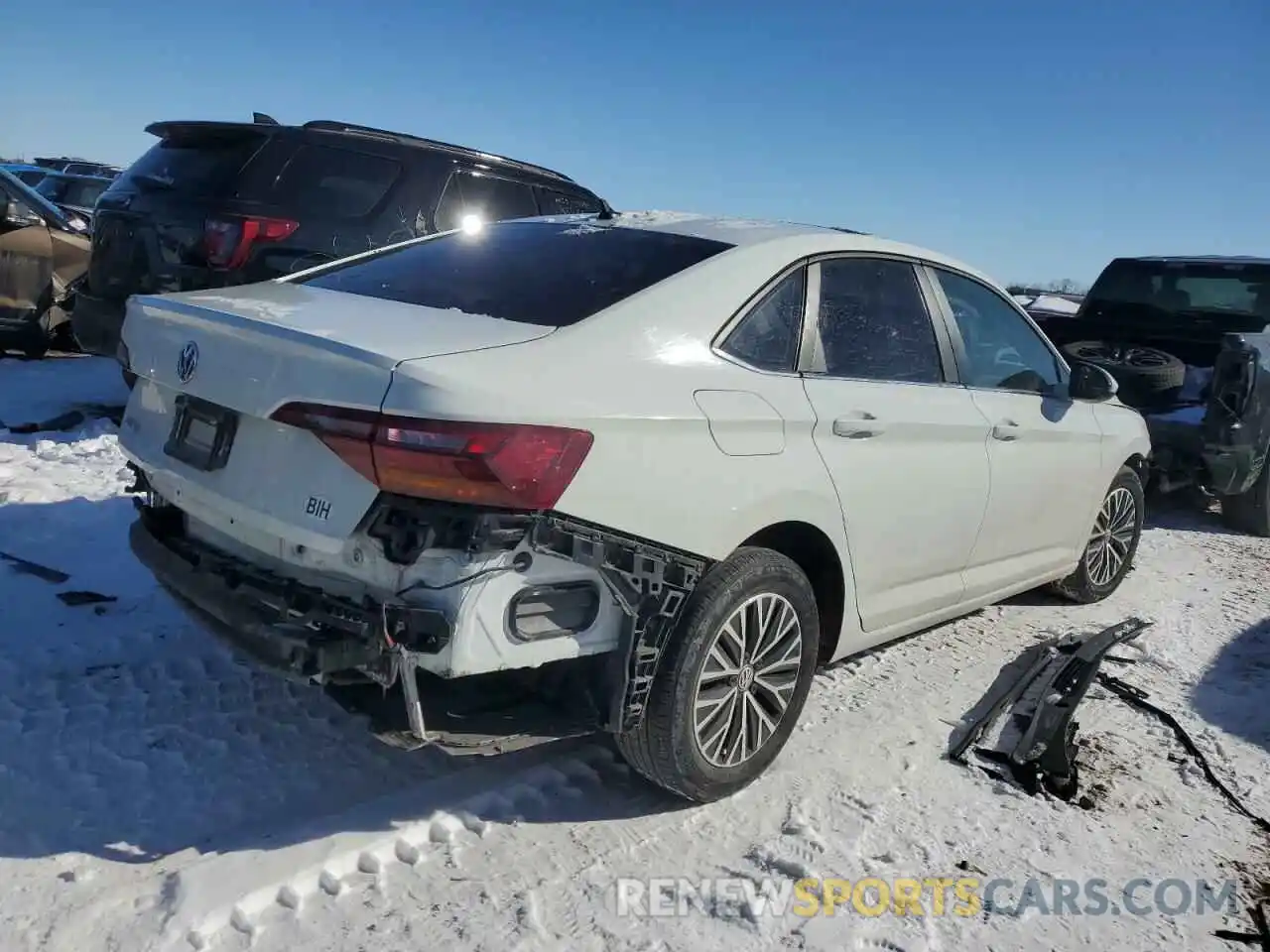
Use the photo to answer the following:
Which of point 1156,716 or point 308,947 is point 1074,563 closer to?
point 1156,716

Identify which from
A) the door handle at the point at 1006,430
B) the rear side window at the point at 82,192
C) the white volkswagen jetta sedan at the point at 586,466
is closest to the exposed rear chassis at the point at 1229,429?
the door handle at the point at 1006,430

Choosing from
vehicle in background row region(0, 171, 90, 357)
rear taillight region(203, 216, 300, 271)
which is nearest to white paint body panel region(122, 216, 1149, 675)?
rear taillight region(203, 216, 300, 271)

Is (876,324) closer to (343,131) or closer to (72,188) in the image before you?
(343,131)

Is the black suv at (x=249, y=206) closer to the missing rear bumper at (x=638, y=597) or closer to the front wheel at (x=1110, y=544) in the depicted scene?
the missing rear bumper at (x=638, y=597)

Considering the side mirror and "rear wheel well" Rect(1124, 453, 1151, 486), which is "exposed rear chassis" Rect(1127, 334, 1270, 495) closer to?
"rear wheel well" Rect(1124, 453, 1151, 486)

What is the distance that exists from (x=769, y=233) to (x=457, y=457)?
164 cm

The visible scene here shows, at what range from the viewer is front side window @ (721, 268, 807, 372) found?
10.1 ft

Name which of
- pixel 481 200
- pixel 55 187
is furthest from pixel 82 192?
pixel 481 200

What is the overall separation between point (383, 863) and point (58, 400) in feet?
19.6

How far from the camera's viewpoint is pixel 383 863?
2.65 meters

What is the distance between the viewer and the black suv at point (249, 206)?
19.3 feet

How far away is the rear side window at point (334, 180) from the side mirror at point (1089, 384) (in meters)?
4.17

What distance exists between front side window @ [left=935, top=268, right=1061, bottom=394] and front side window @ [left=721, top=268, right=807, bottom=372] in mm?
1054

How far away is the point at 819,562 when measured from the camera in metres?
3.34
